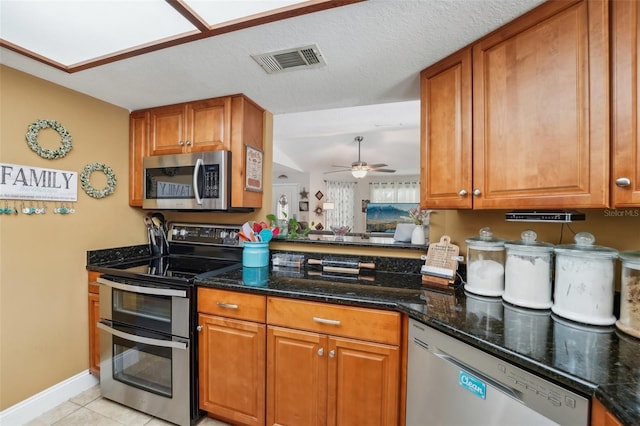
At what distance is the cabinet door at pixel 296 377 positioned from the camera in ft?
4.54

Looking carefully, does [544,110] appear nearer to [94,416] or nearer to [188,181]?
[188,181]

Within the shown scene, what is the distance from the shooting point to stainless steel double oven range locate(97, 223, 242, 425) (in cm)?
159

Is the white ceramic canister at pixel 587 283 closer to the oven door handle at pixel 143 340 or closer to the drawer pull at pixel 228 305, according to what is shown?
the drawer pull at pixel 228 305

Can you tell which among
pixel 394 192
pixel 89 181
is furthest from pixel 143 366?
pixel 394 192

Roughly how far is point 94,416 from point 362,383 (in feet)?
5.57

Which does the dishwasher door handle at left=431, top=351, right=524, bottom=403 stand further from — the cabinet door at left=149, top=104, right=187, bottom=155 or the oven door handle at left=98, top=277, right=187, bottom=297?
the cabinet door at left=149, top=104, right=187, bottom=155

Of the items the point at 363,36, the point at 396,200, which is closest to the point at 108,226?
the point at 363,36

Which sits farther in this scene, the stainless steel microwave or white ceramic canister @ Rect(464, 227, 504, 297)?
the stainless steel microwave

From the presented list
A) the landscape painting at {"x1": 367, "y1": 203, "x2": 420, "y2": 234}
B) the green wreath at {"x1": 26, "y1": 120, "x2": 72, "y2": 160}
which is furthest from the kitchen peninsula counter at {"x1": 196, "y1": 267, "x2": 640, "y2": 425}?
the landscape painting at {"x1": 367, "y1": 203, "x2": 420, "y2": 234}

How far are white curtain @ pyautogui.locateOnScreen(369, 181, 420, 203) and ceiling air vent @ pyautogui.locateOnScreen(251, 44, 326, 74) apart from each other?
640 cm

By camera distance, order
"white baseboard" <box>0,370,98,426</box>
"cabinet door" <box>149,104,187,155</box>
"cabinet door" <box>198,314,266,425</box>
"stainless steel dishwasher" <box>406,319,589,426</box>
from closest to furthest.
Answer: "stainless steel dishwasher" <box>406,319,589,426</box> → "cabinet door" <box>198,314,266,425</box> → "white baseboard" <box>0,370,98,426</box> → "cabinet door" <box>149,104,187,155</box>

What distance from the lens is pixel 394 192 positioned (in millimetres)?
7660

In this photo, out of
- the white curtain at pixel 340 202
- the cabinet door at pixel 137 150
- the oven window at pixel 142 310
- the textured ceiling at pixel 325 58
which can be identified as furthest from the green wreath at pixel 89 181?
the white curtain at pixel 340 202

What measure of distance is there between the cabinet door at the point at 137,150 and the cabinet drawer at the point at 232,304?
1.19 meters
